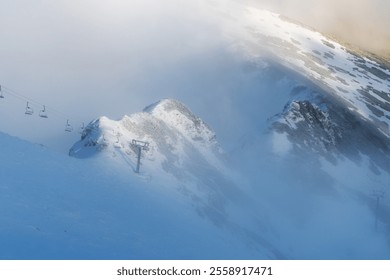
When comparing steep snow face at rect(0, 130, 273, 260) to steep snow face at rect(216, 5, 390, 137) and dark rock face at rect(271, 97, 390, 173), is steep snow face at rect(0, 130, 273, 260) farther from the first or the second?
steep snow face at rect(216, 5, 390, 137)

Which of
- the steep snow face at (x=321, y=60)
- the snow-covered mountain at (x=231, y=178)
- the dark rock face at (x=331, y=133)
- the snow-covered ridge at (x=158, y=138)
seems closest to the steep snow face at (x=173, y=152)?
the snow-covered ridge at (x=158, y=138)

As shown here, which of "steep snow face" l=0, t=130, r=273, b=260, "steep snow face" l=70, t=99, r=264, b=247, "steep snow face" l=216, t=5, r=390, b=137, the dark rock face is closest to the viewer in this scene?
"steep snow face" l=0, t=130, r=273, b=260

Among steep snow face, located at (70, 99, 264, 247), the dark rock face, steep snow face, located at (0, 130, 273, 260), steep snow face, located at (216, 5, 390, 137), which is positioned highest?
steep snow face, located at (216, 5, 390, 137)

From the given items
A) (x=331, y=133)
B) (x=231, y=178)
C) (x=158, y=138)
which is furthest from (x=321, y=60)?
(x=158, y=138)

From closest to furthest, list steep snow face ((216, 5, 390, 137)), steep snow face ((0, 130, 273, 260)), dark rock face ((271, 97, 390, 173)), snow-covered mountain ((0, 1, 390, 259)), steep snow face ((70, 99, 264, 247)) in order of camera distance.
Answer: steep snow face ((0, 130, 273, 260)) < snow-covered mountain ((0, 1, 390, 259)) < steep snow face ((70, 99, 264, 247)) < dark rock face ((271, 97, 390, 173)) < steep snow face ((216, 5, 390, 137))

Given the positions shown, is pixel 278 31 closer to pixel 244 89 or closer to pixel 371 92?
pixel 371 92

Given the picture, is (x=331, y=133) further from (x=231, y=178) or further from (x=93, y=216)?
(x=93, y=216)

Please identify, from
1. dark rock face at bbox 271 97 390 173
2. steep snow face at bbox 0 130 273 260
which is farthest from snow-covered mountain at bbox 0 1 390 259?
dark rock face at bbox 271 97 390 173

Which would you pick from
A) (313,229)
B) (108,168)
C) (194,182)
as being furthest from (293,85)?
(108,168)

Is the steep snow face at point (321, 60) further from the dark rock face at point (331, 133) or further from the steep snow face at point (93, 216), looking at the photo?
the steep snow face at point (93, 216)
